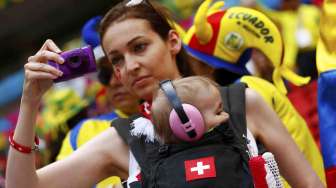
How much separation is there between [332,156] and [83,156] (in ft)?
2.69

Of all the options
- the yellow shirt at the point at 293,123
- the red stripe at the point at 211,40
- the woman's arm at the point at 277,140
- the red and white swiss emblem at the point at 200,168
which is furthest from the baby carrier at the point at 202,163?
the red stripe at the point at 211,40

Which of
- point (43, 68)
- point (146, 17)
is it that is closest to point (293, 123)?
point (146, 17)

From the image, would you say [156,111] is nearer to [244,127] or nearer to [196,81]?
[196,81]

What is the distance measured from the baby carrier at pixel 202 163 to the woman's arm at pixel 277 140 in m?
0.24

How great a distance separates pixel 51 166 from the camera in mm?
2568

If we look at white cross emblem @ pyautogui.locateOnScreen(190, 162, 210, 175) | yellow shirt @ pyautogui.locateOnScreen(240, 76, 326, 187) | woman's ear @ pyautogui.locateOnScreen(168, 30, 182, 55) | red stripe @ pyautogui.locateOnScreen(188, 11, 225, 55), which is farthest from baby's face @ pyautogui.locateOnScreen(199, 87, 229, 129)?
red stripe @ pyautogui.locateOnScreen(188, 11, 225, 55)

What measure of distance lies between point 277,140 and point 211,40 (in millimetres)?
1095

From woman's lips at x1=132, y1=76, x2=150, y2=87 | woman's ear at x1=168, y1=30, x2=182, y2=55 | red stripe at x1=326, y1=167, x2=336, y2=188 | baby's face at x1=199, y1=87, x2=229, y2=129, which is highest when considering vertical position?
woman's ear at x1=168, y1=30, x2=182, y2=55

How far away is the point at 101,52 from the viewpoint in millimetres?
2764

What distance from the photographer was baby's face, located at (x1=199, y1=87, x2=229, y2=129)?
220 centimetres

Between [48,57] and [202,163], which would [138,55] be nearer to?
[48,57]

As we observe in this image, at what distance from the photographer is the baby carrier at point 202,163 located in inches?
85.2

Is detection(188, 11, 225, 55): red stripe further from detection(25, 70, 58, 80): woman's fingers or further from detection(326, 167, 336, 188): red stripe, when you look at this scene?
detection(25, 70, 58, 80): woman's fingers

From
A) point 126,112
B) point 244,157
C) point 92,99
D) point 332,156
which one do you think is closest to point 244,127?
point 244,157
